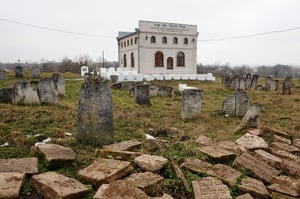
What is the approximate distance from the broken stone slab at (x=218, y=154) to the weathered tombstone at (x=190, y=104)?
4148 millimetres

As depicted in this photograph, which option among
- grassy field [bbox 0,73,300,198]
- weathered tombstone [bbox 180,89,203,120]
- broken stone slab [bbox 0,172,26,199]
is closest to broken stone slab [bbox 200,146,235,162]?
grassy field [bbox 0,73,300,198]

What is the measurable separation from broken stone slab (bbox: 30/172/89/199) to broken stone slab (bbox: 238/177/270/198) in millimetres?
2188

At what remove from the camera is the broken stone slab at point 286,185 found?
3463 mm

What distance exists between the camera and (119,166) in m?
3.66

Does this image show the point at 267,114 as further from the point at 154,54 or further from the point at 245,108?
the point at 154,54

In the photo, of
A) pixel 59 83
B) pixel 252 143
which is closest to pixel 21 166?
pixel 252 143

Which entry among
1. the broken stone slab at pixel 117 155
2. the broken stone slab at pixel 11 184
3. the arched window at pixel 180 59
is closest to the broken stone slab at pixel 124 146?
the broken stone slab at pixel 117 155

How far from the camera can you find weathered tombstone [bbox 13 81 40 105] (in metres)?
9.61

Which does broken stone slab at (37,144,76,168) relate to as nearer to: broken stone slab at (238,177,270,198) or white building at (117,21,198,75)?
broken stone slab at (238,177,270,198)

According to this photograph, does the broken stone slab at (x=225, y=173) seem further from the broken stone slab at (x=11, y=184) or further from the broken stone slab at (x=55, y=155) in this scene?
the broken stone slab at (x=11, y=184)

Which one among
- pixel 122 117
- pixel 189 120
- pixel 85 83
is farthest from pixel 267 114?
pixel 85 83

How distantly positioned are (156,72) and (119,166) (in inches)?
1015

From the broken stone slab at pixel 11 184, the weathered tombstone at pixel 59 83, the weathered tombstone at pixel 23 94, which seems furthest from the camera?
the weathered tombstone at pixel 59 83

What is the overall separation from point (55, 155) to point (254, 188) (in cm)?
305
